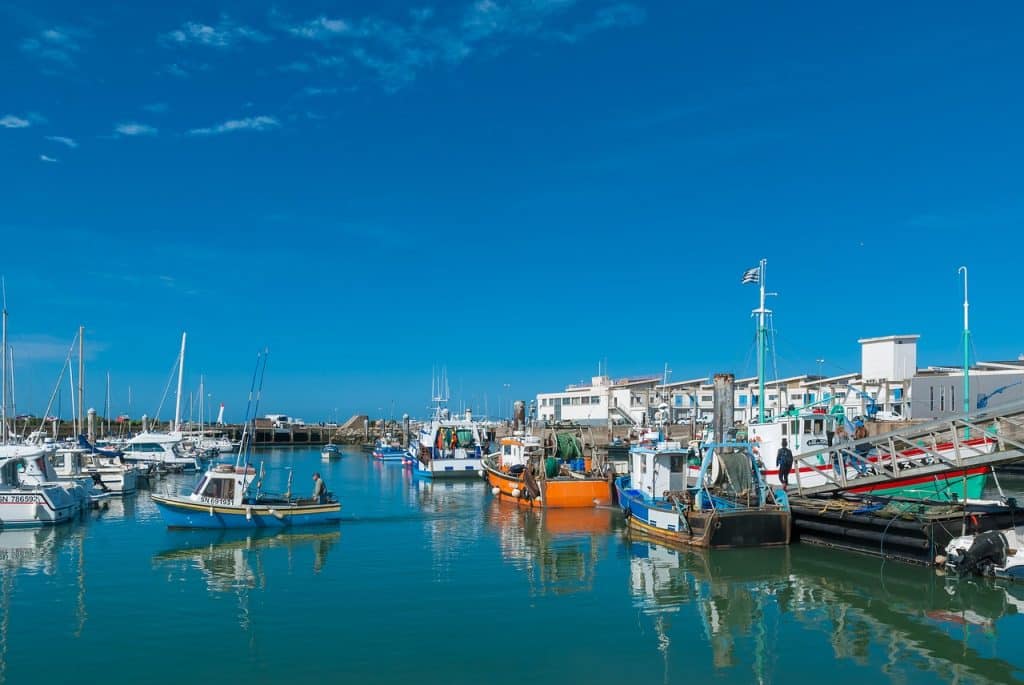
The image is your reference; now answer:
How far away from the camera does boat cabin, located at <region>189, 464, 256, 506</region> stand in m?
27.6

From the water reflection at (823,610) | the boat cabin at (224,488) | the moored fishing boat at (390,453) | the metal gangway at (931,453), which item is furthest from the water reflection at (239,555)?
the moored fishing boat at (390,453)

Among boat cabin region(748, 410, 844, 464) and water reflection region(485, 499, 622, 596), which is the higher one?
boat cabin region(748, 410, 844, 464)

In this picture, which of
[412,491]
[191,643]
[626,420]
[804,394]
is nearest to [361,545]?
[191,643]

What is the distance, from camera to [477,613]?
17125 mm

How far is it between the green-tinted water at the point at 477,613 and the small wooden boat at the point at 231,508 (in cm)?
63

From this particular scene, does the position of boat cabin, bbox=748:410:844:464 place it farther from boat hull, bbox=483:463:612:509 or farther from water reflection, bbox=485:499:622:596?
boat hull, bbox=483:463:612:509

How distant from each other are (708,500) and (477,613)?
10.5 meters

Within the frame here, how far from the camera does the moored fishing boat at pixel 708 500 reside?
23578 mm

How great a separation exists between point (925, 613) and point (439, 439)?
139 feet

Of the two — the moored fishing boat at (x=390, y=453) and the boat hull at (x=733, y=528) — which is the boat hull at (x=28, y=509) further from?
the moored fishing boat at (x=390, y=453)

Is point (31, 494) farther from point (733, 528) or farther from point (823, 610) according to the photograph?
point (823, 610)

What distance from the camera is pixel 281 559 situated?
76.1ft

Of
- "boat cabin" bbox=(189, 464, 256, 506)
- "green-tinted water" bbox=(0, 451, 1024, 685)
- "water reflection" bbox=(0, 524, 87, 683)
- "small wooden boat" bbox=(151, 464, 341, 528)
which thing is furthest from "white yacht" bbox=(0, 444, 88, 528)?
"boat cabin" bbox=(189, 464, 256, 506)

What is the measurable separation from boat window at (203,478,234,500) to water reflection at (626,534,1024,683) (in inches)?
555
